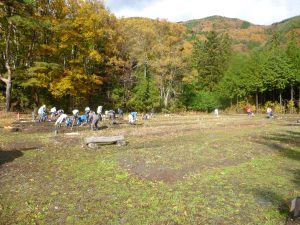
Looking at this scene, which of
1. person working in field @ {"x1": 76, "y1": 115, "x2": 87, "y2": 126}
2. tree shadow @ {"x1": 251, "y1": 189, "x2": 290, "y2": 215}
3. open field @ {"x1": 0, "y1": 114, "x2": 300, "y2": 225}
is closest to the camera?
open field @ {"x1": 0, "y1": 114, "x2": 300, "y2": 225}

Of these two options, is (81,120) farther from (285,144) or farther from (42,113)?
(285,144)

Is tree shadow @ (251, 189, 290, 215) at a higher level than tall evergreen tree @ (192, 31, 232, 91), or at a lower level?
lower

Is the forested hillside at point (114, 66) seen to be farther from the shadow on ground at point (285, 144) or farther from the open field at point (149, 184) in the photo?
the shadow on ground at point (285, 144)

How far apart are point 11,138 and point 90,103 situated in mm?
28765

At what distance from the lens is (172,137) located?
20.1 meters

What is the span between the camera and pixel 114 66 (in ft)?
153

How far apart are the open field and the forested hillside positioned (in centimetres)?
2168

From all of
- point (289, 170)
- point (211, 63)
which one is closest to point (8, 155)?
point (289, 170)

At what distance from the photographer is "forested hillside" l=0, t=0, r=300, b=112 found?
3609cm

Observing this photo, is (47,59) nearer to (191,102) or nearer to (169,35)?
(169,35)

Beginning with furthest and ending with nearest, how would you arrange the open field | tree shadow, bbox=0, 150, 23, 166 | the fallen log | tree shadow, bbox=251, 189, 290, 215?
the fallen log → tree shadow, bbox=0, 150, 23, 166 → tree shadow, bbox=251, 189, 290, 215 → the open field

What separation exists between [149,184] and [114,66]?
38.5m

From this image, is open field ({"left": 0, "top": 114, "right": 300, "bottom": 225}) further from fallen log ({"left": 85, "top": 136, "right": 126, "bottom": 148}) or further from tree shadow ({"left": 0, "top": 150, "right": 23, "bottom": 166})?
fallen log ({"left": 85, "top": 136, "right": 126, "bottom": 148})

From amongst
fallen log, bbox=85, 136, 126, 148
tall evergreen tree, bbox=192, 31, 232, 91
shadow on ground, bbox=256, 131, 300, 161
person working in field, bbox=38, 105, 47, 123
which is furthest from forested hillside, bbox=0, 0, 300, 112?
shadow on ground, bbox=256, 131, 300, 161
